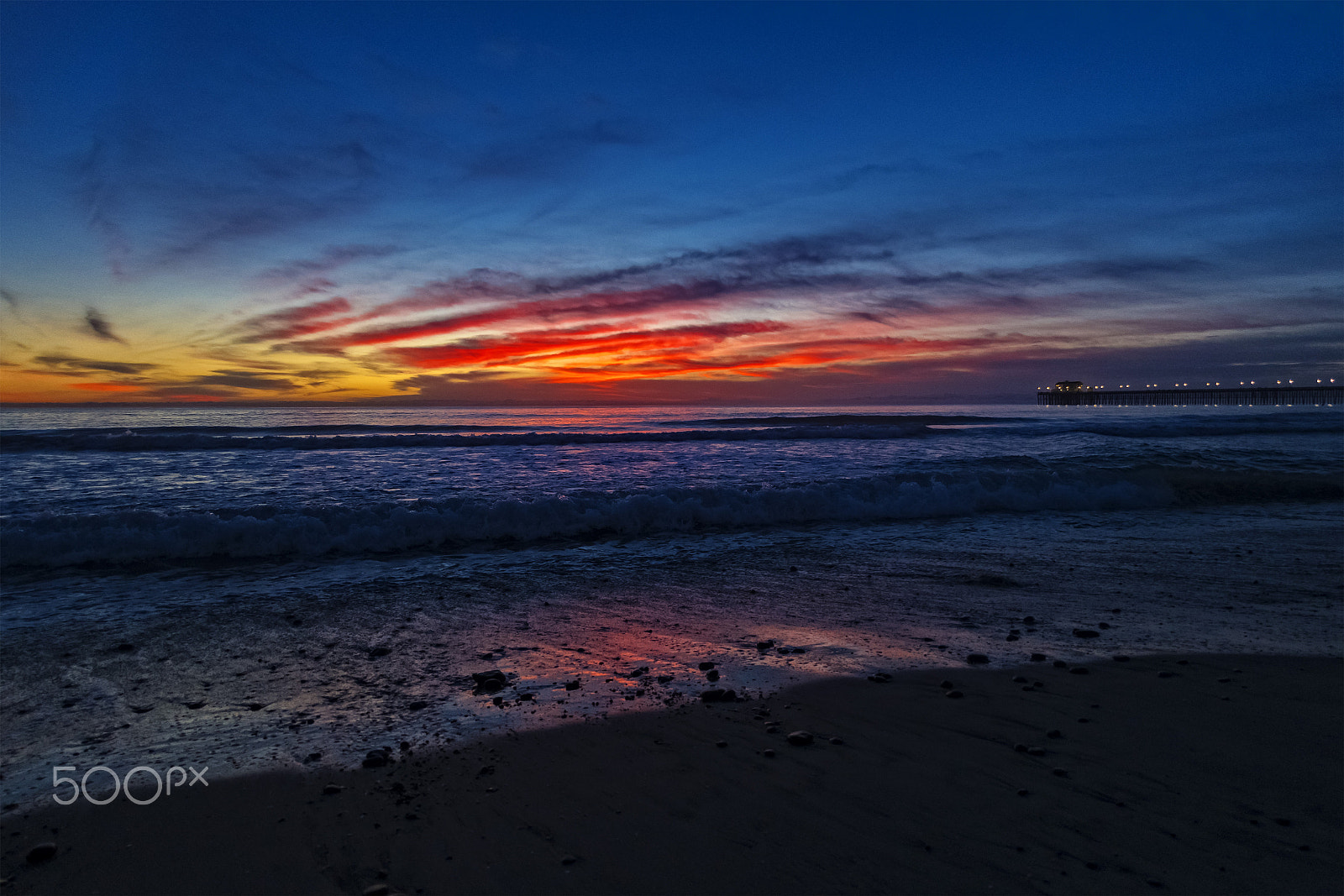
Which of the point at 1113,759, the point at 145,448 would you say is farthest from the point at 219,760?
the point at 145,448

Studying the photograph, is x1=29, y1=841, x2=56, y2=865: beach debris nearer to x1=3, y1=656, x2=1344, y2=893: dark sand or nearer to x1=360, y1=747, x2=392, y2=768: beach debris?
x1=3, y1=656, x2=1344, y2=893: dark sand

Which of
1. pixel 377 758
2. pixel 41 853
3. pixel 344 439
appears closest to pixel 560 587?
pixel 377 758

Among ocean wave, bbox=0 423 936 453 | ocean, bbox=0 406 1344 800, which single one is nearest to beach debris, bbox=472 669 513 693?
ocean, bbox=0 406 1344 800

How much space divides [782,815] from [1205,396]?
14351cm

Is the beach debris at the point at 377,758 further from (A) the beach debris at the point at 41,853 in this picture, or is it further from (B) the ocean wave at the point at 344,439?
(B) the ocean wave at the point at 344,439

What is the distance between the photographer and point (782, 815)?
9.55 ft

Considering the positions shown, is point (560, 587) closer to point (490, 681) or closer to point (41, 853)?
point (490, 681)

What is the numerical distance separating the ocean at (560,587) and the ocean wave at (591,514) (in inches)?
1.8

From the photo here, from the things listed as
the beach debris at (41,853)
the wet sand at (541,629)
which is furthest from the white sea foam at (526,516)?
the beach debris at (41,853)

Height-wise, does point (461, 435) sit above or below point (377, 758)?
above

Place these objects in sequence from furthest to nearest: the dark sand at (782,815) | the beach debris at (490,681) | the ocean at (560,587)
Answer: the beach debris at (490,681) → the ocean at (560,587) → the dark sand at (782,815)

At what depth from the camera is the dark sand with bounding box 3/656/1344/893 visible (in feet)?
8.32

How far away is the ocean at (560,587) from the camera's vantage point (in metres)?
4.10

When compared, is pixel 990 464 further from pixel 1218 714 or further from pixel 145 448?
pixel 145 448
